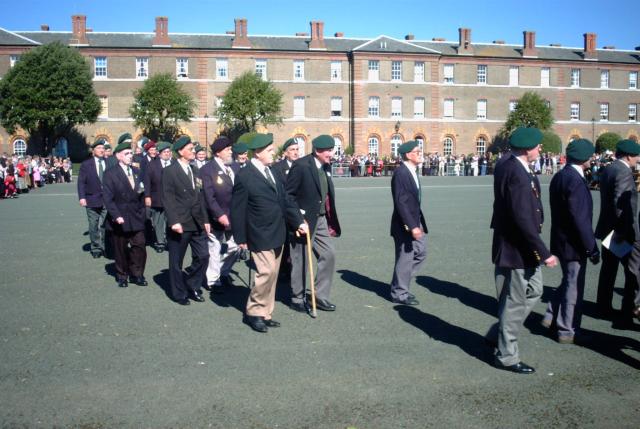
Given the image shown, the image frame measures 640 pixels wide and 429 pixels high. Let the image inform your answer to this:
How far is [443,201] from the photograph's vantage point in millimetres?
23031

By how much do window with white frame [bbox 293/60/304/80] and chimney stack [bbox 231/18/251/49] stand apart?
470 cm

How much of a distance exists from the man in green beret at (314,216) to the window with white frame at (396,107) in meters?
54.5

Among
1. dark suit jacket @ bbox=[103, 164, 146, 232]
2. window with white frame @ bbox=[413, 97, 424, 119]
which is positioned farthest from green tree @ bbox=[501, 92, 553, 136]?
dark suit jacket @ bbox=[103, 164, 146, 232]

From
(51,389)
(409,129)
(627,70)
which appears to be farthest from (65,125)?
(627,70)

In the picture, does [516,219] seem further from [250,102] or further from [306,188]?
[250,102]

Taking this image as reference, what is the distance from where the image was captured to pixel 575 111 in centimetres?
6756

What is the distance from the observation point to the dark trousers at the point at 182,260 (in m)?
8.16

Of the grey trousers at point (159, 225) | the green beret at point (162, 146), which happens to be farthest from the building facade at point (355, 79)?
the green beret at point (162, 146)

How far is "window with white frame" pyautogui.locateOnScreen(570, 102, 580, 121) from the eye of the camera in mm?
67438

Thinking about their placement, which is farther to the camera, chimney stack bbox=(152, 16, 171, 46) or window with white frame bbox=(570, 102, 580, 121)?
window with white frame bbox=(570, 102, 580, 121)

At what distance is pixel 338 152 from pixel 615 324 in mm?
54041

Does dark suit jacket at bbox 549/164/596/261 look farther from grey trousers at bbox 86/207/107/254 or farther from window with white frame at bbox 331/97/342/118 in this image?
window with white frame at bbox 331/97/342/118

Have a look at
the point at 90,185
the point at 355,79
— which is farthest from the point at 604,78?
the point at 90,185

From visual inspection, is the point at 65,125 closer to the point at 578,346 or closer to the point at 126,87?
the point at 126,87
